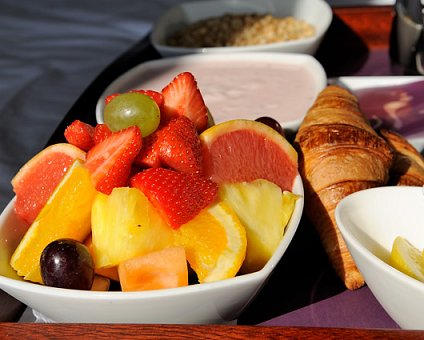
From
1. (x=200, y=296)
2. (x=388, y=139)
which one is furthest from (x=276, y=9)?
(x=200, y=296)

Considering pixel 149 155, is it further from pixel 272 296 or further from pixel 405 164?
pixel 405 164

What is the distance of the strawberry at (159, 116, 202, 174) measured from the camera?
69cm

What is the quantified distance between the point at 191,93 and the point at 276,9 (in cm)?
92

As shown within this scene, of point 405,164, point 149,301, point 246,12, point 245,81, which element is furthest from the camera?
point 246,12

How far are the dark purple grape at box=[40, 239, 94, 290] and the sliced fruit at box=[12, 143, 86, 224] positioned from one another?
3.9 inches

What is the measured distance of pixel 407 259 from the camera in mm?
660

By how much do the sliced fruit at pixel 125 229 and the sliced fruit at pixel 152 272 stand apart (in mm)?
13

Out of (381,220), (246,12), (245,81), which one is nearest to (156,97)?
(381,220)

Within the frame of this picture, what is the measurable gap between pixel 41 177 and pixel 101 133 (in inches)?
3.2

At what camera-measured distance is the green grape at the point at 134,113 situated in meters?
0.70

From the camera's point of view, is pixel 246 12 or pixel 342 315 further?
pixel 246 12

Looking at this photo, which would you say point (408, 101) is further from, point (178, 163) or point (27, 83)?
point (27, 83)

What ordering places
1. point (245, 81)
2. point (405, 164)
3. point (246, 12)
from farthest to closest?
point (246, 12) < point (245, 81) < point (405, 164)

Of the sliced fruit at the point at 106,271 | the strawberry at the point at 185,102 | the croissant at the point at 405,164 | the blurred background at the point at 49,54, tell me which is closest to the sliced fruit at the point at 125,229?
the sliced fruit at the point at 106,271
